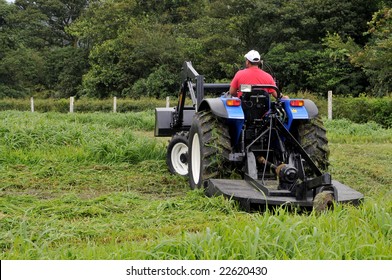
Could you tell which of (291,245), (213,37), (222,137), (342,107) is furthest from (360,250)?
(213,37)

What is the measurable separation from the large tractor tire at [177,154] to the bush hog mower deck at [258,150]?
106 cm

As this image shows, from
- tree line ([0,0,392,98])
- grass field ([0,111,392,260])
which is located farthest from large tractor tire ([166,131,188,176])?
tree line ([0,0,392,98])

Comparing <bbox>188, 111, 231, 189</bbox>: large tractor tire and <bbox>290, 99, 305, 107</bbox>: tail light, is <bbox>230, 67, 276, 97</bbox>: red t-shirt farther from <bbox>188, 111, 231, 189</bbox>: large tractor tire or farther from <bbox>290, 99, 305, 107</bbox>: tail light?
<bbox>188, 111, 231, 189</bbox>: large tractor tire

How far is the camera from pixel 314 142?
662 cm

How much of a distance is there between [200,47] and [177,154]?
25495mm

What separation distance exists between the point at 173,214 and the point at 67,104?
27847 mm

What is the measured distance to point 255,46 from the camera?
105 ft

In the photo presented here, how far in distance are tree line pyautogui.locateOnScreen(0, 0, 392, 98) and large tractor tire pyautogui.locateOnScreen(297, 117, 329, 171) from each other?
13305mm

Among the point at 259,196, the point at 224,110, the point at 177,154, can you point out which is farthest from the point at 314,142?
the point at 177,154

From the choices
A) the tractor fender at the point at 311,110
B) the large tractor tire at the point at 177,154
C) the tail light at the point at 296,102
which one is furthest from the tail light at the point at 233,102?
the large tractor tire at the point at 177,154

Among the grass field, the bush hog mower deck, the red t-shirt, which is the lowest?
the grass field

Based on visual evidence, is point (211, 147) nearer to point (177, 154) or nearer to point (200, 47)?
point (177, 154)

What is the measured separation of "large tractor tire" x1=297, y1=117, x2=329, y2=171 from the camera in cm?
661

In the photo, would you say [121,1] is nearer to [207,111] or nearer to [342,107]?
[342,107]
